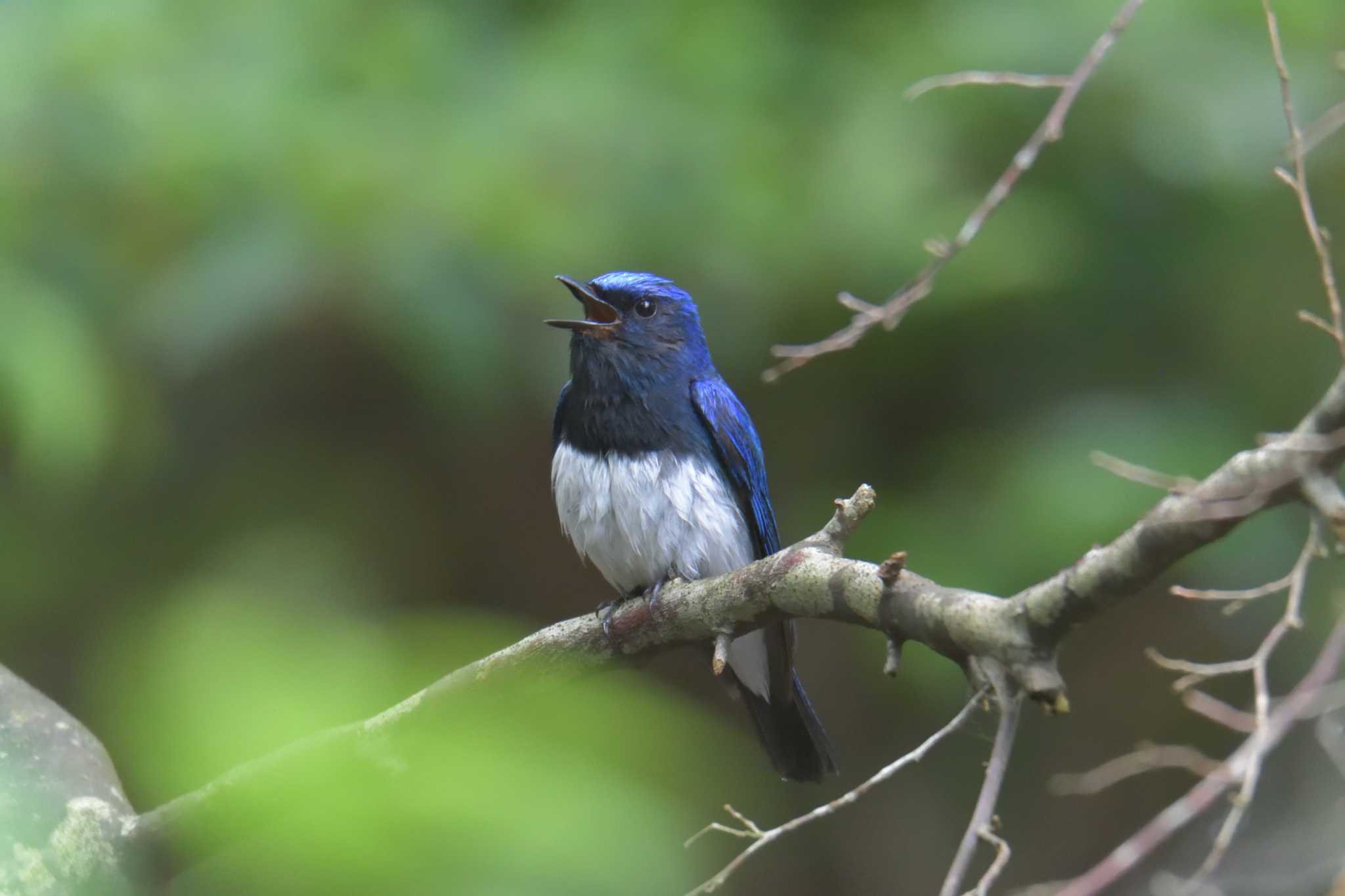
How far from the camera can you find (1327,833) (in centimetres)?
396

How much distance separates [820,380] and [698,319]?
1.35m

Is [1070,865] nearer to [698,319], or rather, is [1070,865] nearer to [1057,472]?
[1057,472]

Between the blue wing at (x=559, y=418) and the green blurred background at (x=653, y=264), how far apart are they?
20.4 inches

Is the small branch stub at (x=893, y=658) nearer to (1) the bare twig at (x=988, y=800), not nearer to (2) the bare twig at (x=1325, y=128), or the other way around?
(1) the bare twig at (x=988, y=800)

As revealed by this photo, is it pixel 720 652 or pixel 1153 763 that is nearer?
pixel 1153 763

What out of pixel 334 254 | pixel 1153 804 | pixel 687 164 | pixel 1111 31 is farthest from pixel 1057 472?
pixel 1111 31

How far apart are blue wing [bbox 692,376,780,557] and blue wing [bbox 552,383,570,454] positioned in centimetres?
42

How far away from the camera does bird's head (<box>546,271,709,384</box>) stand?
4.57 m

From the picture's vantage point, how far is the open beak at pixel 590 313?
14.6ft

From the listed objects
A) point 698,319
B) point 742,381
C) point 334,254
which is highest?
point 334,254

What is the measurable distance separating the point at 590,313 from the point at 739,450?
74 centimetres

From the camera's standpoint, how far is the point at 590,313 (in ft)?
15.8

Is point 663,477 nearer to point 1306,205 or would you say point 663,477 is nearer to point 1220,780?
point 1306,205

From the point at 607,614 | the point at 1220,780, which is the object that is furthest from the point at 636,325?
the point at 1220,780
